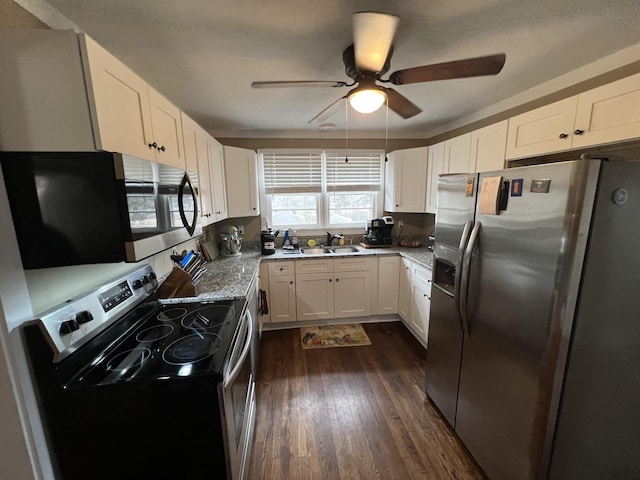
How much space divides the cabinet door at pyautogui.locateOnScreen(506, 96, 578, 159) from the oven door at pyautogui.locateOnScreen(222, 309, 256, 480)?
217 cm

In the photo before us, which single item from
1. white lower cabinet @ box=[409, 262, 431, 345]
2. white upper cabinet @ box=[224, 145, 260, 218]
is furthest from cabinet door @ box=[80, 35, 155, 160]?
white lower cabinet @ box=[409, 262, 431, 345]

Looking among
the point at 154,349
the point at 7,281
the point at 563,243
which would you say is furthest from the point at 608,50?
the point at 7,281

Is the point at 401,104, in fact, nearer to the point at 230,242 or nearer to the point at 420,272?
the point at 420,272

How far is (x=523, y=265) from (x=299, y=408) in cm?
174

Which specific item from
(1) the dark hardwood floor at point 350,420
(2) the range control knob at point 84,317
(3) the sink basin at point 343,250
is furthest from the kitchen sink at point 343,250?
(2) the range control knob at point 84,317

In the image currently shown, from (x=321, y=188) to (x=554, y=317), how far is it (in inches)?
111

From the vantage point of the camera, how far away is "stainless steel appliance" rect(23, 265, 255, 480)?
899 millimetres

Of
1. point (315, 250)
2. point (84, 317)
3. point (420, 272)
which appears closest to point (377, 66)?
point (84, 317)

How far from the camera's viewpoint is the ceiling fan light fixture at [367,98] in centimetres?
144

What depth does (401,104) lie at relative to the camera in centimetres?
172

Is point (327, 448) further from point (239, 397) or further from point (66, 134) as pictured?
point (66, 134)

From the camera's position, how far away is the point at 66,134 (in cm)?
85

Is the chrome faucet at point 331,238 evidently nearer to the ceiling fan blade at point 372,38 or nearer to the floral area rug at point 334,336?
the floral area rug at point 334,336

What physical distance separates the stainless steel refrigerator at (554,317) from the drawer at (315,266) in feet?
5.29
